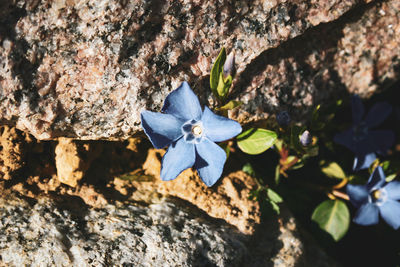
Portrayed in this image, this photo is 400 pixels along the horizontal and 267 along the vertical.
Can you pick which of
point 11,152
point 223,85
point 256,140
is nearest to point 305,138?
point 256,140

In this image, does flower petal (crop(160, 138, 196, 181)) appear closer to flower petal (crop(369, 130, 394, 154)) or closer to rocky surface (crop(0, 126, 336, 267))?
rocky surface (crop(0, 126, 336, 267))

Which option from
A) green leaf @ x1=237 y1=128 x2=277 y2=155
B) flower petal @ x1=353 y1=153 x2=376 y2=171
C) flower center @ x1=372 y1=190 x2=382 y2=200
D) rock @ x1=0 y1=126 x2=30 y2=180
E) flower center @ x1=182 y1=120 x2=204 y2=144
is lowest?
flower center @ x1=372 y1=190 x2=382 y2=200

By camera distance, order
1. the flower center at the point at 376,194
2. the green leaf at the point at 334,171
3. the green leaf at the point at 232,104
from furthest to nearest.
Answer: the green leaf at the point at 334,171 < the flower center at the point at 376,194 < the green leaf at the point at 232,104

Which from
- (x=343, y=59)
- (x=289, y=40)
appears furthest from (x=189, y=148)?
(x=343, y=59)

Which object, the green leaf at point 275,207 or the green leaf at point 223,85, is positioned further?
the green leaf at point 275,207

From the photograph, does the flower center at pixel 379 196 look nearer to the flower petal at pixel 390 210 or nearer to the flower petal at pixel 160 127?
the flower petal at pixel 390 210

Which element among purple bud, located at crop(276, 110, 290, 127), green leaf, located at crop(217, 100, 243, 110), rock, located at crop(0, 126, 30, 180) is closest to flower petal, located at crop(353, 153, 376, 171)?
purple bud, located at crop(276, 110, 290, 127)

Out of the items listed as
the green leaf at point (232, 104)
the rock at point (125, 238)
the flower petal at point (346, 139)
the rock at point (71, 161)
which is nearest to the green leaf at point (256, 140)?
the green leaf at point (232, 104)
